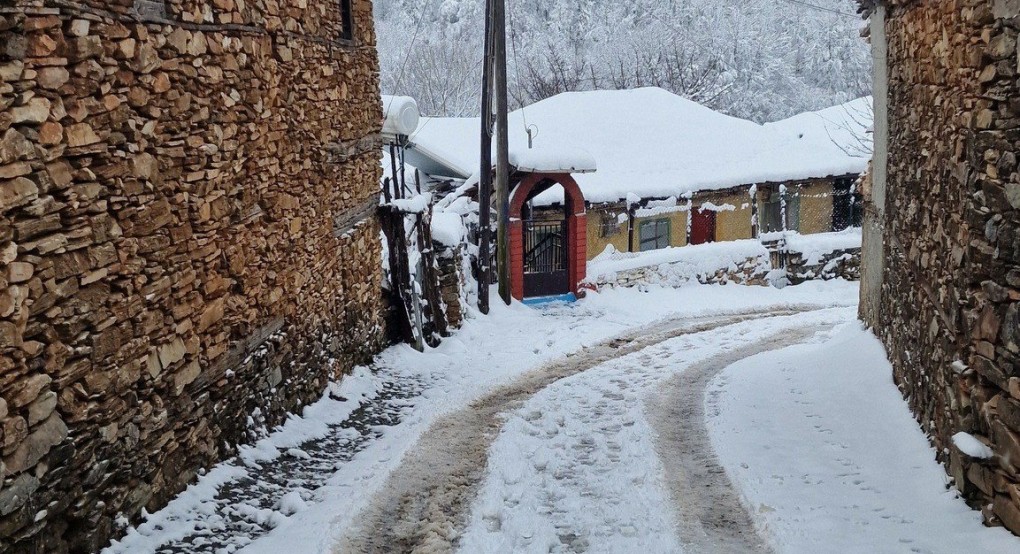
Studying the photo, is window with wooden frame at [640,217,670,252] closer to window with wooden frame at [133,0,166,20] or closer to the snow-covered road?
the snow-covered road

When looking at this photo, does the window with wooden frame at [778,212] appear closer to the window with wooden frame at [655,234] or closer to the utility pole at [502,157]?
the window with wooden frame at [655,234]

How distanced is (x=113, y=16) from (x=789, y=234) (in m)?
18.2

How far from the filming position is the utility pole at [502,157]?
51.5ft

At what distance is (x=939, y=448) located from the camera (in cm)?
714

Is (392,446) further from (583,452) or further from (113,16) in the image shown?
(113,16)

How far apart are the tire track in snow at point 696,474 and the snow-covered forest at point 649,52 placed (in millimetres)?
35647

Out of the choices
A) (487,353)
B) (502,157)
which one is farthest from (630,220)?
(487,353)

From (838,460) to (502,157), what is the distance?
33.0ft

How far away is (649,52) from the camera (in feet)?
164

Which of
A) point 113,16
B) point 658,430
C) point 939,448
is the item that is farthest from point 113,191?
A: point 939,448

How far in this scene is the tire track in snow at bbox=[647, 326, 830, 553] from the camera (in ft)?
21.5

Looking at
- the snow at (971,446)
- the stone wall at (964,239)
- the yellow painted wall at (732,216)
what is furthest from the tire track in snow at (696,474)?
the yellow painted wall at (732,216)

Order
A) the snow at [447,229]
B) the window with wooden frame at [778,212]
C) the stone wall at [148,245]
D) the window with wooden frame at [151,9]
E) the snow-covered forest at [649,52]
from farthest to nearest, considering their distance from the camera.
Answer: the snow-covered forest at [649,52], the window with wooden frame at [778,212], the snow at [447,229], the window with wooden frame at [151,9], the stone wall at [148,245]

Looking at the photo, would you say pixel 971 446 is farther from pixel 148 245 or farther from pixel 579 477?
pixel 148 245
